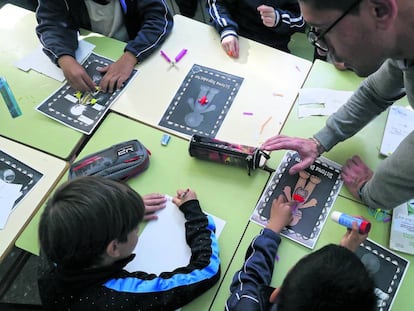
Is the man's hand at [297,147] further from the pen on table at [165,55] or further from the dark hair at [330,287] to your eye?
the pen on table at [165,55]

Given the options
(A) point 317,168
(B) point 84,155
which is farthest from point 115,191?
(A) point 317,168

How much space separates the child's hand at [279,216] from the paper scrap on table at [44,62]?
0.96m

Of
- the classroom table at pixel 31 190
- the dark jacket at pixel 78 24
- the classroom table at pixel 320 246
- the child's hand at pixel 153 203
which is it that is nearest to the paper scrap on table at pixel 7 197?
the classroom table at pixel 31 190

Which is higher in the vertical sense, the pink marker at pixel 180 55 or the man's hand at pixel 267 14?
the man's hand at pixel 267 14

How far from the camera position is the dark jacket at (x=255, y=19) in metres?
1.73

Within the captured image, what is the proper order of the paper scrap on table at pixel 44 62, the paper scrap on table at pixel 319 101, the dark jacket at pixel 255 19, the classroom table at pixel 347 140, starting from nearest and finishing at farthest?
the classroom table at pixel 347 140 → the paper scrap on table at pixel 319 101 → the paper scrap on table at pixel 44 62 → the dark jacket at pixel 255 19

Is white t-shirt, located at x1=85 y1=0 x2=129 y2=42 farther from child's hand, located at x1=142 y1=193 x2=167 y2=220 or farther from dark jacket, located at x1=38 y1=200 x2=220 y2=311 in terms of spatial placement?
dark jacket, located at x1=38 y1=200 x2=220 y2=311

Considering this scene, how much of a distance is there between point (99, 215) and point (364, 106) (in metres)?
0.88

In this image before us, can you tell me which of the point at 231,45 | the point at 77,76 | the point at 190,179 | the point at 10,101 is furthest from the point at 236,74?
the point at 10,101

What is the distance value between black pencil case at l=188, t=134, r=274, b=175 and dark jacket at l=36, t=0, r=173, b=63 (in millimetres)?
525

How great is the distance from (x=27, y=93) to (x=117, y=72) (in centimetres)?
35

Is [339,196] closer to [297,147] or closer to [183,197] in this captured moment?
[297,147]

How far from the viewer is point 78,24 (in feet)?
5.81

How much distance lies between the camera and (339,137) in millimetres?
1335
